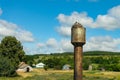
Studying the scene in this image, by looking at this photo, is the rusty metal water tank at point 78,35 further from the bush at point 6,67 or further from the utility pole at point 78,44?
the bush at point 6,67

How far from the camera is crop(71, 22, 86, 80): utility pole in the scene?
5.66 meters

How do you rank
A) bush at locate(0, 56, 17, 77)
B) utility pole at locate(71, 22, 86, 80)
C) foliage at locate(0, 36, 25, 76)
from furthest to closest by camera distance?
foliage at locate(0, 36, 25, 76) < bush at locate(0, 56, 17, 77) < utility pole at locate(71, 22, 86, 80)

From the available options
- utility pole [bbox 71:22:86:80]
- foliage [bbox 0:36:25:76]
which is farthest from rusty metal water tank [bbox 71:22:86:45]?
foliage [bbox 0:36:25:76]

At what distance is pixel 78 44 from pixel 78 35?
0.16 metres

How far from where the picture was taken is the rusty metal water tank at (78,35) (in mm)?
5672

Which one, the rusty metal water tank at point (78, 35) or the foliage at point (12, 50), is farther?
the foliage at point (12, 50)

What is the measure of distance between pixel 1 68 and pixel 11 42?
10187mm

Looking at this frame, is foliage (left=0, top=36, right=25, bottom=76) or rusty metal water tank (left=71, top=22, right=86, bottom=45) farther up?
foliage (left=0, top=36, right=25, bottom=76)

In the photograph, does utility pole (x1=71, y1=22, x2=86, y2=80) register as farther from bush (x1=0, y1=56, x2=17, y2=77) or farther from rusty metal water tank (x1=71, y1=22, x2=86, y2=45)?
bush (x1=0, y1=56, x2=17, y2=77)

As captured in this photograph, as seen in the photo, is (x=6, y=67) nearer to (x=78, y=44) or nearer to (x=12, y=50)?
(x=12, y=50)

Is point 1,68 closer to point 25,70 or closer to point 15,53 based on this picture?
point 15,53

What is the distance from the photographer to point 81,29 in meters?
5.73

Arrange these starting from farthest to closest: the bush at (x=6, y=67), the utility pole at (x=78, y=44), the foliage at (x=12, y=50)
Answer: the foliage at (x=12, y=50) → the bush at (x=6, y=67) → the utility pole at (x=78, y=44)

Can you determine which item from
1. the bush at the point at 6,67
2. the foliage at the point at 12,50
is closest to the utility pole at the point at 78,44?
the bush at the point at 6,67
